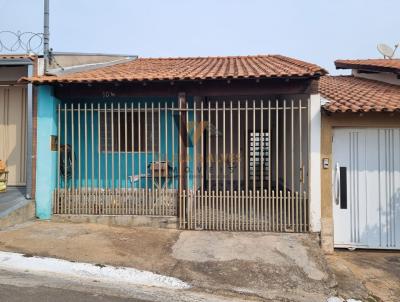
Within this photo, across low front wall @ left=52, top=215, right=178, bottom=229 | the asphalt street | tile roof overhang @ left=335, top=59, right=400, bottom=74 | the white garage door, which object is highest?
tile roof overhang @ left=335, top=59, right=400, bottom=74

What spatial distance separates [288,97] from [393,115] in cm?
289

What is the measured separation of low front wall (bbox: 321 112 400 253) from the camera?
6461mm

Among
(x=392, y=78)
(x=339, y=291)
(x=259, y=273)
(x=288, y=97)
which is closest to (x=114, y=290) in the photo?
(x=259, y=273)

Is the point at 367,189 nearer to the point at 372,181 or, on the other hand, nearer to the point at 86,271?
the point at 372,181

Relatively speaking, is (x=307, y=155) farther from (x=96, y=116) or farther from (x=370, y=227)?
(x=96, y=116)

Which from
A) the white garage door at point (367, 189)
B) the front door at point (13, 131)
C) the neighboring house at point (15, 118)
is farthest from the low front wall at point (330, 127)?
the front door at point (13, 131)

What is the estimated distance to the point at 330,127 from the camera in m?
6.60

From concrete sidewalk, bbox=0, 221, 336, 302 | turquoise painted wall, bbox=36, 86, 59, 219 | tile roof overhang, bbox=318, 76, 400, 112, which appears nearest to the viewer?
concrete sidewalk, bbox=0, 221, 336, 302

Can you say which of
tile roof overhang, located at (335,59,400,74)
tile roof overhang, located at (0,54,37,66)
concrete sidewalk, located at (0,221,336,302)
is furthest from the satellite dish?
tile roof overhang, located at (0,54,37,66)

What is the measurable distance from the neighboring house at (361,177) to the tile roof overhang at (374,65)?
3.55 m

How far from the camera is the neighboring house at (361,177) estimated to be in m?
6.50

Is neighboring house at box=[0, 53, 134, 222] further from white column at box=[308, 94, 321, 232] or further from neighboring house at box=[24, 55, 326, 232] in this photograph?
white column at box=[308, 94, 321, 232]

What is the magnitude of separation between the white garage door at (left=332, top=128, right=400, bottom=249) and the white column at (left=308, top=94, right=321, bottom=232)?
0.33 m

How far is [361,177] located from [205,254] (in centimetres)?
337
